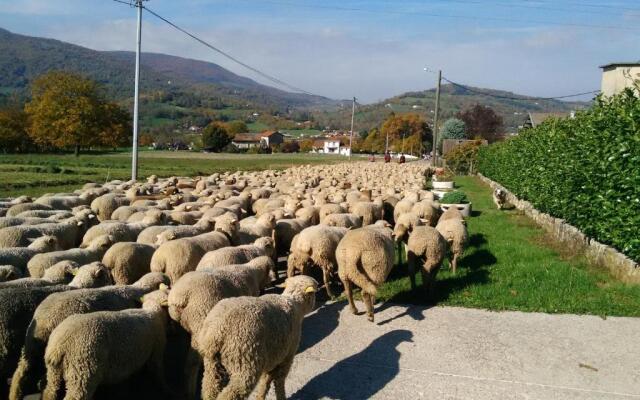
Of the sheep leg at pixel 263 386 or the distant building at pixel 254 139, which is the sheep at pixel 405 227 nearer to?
the sheep leg at pixel 263 386

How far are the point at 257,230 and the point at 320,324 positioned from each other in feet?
11.8

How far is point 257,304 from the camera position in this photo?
547 centimetres

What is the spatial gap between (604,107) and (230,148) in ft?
339

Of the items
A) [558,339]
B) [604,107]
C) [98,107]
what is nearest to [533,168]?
[604,107]

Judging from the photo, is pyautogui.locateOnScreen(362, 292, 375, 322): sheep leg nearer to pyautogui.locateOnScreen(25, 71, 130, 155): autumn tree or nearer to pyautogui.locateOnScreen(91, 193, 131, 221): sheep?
pyautogui.locateOnScreen(91, 193, 131, 221): sheep

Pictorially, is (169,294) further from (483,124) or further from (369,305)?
(483,124)

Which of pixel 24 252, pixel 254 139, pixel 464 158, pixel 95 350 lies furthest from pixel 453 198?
pixel 254 139

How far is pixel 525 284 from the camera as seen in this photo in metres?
10.2

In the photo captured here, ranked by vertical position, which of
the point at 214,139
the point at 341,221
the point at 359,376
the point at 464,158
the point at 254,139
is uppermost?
the point at 254,139

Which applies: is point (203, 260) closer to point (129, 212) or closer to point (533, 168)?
point (129, 212)

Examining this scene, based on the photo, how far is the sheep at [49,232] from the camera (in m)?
9.83

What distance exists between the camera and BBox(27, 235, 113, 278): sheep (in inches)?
319

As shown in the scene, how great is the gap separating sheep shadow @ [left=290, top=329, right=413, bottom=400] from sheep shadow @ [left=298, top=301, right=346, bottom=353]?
735 mm

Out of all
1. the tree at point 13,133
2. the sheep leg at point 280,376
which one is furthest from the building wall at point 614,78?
the tree at point 13,133
